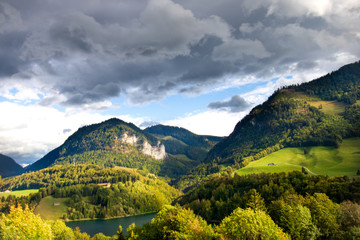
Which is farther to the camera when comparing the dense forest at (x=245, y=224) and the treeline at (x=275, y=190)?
the treeline at (x=275, y=190)

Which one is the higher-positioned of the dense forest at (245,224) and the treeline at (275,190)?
the dense forest at (245,224)

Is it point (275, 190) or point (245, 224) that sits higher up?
point (245, 224)

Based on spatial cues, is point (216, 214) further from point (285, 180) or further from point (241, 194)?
point (285, 180)

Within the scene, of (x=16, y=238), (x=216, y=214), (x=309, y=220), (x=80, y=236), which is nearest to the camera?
(x=16, y=238)

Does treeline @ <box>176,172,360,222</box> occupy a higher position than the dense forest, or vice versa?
the dense forest

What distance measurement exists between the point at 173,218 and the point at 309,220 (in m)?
38.2

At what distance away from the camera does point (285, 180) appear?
526ft

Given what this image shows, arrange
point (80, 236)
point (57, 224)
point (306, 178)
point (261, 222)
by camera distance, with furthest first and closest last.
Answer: point (306, 178), point (80, 236), point (57, 224), point (261, 222)

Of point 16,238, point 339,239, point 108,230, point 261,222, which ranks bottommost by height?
point 108,230

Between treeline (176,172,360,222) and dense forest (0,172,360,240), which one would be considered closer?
dense forest (0,172,360,240)

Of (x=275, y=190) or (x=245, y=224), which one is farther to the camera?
(x=275, y=190)

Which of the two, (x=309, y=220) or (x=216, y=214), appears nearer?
(x=309, y=220)

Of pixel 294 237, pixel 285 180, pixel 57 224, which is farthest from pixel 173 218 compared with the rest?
pixel 285 180

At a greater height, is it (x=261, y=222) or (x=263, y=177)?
(x=261, y=222)
